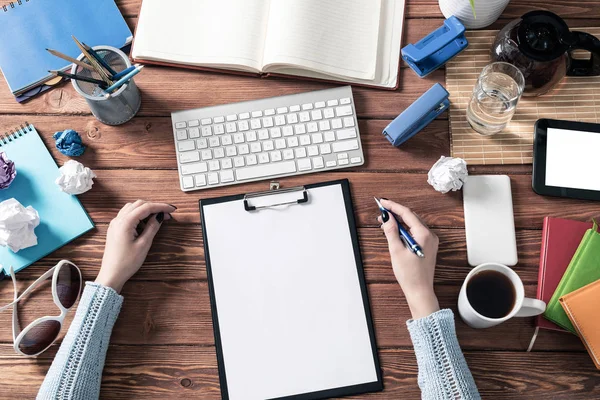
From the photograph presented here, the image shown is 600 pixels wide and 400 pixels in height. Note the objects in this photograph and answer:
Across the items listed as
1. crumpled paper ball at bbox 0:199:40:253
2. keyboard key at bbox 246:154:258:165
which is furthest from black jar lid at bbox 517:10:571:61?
crumpled paper ball at bbox 0:199:40:253

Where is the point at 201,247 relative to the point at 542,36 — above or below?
below

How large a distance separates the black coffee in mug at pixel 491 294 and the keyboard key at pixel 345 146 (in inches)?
13.1

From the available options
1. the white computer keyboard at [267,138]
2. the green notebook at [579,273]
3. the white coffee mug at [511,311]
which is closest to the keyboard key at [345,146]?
the white computer keyboard at [267,138]

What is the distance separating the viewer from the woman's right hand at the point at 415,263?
0.94 m

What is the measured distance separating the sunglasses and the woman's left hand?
0.06 metres

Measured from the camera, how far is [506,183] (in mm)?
1012

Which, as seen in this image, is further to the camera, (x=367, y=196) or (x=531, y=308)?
(x=367, y=196)

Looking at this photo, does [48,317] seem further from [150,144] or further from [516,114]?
[516,114]

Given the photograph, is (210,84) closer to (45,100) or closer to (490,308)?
(45,100)


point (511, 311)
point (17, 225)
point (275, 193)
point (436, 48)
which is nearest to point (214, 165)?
point (275, 193)

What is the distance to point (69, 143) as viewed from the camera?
1.03 m

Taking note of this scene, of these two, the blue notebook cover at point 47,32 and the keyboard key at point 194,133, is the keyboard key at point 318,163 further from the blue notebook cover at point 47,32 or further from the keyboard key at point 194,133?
the blue notebook cover at point 47,32

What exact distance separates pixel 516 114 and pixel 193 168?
65cm

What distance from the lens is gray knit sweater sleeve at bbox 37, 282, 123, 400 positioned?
91cm
